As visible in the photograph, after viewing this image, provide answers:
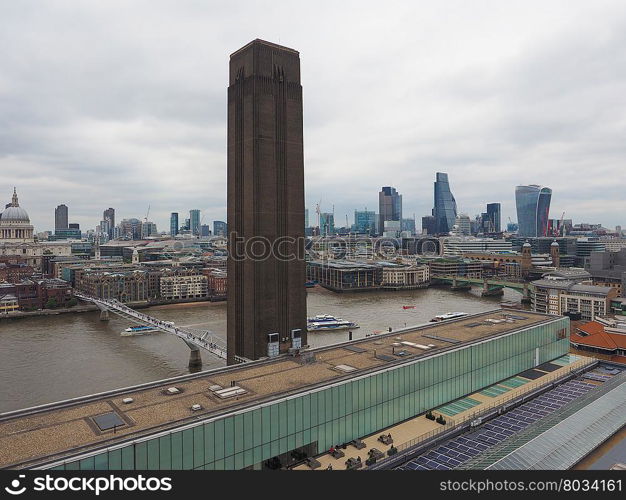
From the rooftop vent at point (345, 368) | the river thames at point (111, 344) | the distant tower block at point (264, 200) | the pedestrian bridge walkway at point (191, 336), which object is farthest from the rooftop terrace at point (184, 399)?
the river thames at point (111, 344)

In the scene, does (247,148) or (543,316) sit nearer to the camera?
(247,148)

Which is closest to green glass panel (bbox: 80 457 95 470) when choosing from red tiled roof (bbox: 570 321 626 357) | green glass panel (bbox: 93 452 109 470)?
green glass panel (bbox: 93 452 109 470)

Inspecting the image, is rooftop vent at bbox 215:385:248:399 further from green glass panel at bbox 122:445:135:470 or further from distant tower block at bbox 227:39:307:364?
distant tower block at bbox 227:39:307:364

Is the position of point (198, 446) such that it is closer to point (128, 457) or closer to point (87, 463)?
point (128, 457)

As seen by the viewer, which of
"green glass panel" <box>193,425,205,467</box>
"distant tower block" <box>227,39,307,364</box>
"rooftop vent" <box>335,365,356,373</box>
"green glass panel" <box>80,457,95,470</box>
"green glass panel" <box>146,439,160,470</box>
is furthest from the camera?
"distant tower block" <box>227,39,307,364</box>

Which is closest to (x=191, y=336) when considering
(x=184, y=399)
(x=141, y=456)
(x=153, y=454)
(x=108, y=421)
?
(x=184, y=399)

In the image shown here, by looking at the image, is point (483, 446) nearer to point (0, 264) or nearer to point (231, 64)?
point (231, 64)
